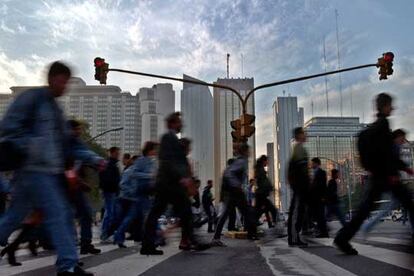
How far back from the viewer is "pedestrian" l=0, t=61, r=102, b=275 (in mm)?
3730

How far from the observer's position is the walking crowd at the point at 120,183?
149 inches

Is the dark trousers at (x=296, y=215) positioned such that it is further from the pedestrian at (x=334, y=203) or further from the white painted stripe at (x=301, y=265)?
the pedestrian at (x=334, y=203)

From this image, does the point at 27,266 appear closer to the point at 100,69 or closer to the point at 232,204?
the point at 232,204

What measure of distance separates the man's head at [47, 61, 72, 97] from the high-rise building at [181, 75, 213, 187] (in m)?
77.5

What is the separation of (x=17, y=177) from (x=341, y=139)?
114560 mm

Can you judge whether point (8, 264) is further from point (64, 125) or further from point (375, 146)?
point (375, 146)

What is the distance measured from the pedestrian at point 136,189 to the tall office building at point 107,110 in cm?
9716

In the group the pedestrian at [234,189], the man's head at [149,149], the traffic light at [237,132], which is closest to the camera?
the man's head at [149,149]

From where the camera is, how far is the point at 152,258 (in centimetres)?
675

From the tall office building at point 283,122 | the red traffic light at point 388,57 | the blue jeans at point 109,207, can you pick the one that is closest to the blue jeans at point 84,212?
the blue jeans at point 109,207

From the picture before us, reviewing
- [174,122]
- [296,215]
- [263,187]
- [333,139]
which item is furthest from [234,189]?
[333,139]

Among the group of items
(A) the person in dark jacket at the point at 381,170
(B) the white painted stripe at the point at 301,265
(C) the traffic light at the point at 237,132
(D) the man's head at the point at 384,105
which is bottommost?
(B) the white painted stripe at the point at 301,265

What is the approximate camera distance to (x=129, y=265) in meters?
5.91

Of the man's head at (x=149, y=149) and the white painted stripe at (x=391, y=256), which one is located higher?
the man's head at (x=149, y=149)
